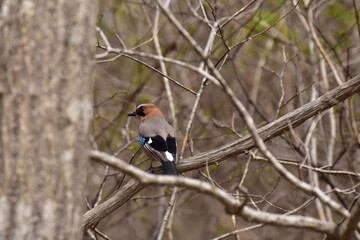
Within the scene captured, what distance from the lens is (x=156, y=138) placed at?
679 cm

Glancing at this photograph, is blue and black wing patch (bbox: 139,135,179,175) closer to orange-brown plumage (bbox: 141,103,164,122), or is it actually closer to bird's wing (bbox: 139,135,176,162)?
bird's wing (bbox: 139,135,176,162)

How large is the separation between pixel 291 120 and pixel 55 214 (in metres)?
2.54

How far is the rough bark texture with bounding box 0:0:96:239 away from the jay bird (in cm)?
303

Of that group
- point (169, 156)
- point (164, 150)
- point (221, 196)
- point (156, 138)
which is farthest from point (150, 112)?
point (221, 196)

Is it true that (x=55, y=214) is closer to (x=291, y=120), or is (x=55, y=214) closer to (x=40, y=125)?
(x=40, y=125)

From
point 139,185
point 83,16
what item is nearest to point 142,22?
point 139,185

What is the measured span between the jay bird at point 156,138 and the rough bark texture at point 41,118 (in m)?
3.03

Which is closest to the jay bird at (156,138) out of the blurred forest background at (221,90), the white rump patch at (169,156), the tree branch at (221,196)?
the white rump patch at (169,156)

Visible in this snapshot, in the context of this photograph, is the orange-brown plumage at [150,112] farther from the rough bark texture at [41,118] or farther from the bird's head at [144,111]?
the rough bark texture at [41,118]

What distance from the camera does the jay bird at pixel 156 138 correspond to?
5898 mm

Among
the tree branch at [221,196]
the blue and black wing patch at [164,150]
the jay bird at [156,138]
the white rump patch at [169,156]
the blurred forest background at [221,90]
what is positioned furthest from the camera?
the blurred forest background at [221,90]

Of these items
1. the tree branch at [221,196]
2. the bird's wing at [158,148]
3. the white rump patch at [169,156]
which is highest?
the bird's wing at [158,148]

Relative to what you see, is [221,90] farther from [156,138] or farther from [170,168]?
[170,168]

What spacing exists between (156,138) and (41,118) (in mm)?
4431
